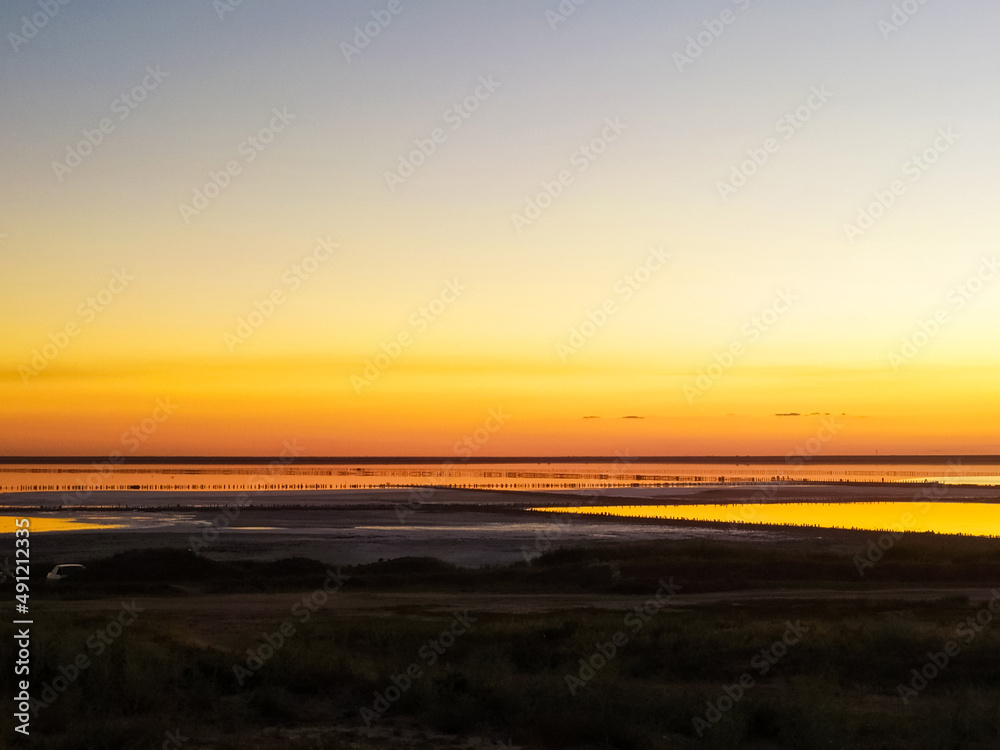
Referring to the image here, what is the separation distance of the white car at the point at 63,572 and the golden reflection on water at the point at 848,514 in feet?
154

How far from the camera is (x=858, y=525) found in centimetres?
6925

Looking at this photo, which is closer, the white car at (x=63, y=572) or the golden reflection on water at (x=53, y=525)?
the white car at (x=63, y=572)

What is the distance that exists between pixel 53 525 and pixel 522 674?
178 feet

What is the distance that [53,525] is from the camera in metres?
65.1

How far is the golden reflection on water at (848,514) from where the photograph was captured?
224ft

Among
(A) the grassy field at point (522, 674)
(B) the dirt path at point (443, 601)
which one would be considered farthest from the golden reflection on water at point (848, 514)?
(A) the grassy field at point (522, 674)

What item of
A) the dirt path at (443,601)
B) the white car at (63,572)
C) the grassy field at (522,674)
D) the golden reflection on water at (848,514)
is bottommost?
the grassy field at (522,674)

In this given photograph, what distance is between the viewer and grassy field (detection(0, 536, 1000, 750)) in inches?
611

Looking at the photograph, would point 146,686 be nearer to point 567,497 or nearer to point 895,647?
point 895,647

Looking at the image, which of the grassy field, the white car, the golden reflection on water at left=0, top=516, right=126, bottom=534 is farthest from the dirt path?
the golden reflection on water at left=0, top=516, right=126, bottom=534

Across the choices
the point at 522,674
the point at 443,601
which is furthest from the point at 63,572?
the point at 522,674

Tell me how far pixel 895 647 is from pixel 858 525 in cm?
5025

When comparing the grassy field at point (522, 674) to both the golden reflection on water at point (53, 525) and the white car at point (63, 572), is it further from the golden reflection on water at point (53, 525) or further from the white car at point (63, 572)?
the golden reflection on water at point (53, 525)

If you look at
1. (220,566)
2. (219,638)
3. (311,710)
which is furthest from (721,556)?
(311,710)
